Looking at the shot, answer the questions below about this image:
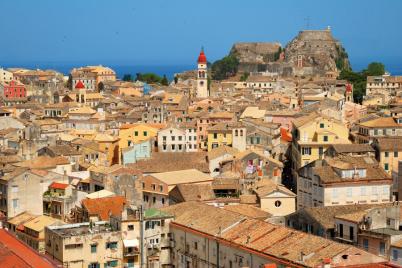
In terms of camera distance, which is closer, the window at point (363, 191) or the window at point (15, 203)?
the window at point (363, 191)

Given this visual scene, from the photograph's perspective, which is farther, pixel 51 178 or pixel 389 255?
pixel 51 178

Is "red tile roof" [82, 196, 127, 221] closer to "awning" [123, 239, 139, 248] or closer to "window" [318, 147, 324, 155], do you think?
"awning" [123, 239, 139, 248]

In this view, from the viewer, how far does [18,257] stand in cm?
3659

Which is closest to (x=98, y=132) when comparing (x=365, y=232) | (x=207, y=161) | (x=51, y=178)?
(x=207, y=161)

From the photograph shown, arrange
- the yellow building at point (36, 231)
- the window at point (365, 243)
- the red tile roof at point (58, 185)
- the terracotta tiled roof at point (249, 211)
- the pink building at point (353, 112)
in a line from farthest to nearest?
the pink building at point (353, 112), the red tile roof at point (58, 185), the terracotta tiled roof at point (249, 211), the yellow building at point (36, 231), the window at point (365, 243)

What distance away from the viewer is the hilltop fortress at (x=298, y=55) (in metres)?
147

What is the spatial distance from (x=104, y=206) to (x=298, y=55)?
104991 millimetres

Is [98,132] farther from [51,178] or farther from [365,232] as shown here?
[365,232]

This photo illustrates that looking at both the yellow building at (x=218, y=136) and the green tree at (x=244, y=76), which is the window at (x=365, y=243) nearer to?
the yellow building at (x=218, y=136)

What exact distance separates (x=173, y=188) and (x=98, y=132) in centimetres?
2718

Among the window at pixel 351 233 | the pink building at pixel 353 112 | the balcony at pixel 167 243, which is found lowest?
the balcony at pixel 167 243

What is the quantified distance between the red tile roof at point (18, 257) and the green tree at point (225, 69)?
11442cm

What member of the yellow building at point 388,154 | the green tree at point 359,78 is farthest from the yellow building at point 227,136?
the green tree at point 359,78

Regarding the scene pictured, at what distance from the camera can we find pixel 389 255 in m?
37.5
